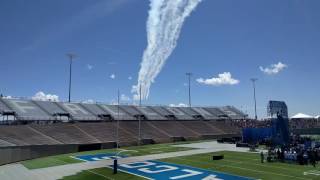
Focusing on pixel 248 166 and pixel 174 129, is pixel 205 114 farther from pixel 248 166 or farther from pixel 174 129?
pixel 248 166

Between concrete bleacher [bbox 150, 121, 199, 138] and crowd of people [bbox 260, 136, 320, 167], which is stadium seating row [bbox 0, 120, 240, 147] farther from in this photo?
crowd of people [bbox 260, 136, 320, 167]

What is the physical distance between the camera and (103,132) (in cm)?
6016

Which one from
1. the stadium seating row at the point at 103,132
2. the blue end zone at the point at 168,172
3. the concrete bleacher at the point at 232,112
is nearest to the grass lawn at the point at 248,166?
the blue end zone at the point at 168,172

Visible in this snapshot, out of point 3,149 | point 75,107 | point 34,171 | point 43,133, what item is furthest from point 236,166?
point 75,107

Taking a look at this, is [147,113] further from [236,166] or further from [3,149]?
[236,166]

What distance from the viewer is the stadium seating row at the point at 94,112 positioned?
6094 cm

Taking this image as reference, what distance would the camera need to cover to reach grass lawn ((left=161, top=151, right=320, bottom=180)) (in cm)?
2667

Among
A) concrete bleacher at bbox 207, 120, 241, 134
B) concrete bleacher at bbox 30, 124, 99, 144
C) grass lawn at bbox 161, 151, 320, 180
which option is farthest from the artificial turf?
concrete bleacher at bbox 207, 120, 241, 134

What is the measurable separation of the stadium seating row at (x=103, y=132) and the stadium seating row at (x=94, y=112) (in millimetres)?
4438

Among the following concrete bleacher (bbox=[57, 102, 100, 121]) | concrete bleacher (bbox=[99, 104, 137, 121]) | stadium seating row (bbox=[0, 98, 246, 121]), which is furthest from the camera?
concrete bleacher (bbox=[99, 104, 137, 121])

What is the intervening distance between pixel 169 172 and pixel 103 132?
32.2 metres

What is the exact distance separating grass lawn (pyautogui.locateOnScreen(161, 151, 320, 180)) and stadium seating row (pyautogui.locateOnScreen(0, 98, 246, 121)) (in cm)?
2390

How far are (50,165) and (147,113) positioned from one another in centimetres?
4538

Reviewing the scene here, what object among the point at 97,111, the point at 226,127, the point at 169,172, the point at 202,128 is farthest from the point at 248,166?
the point at 226,127
